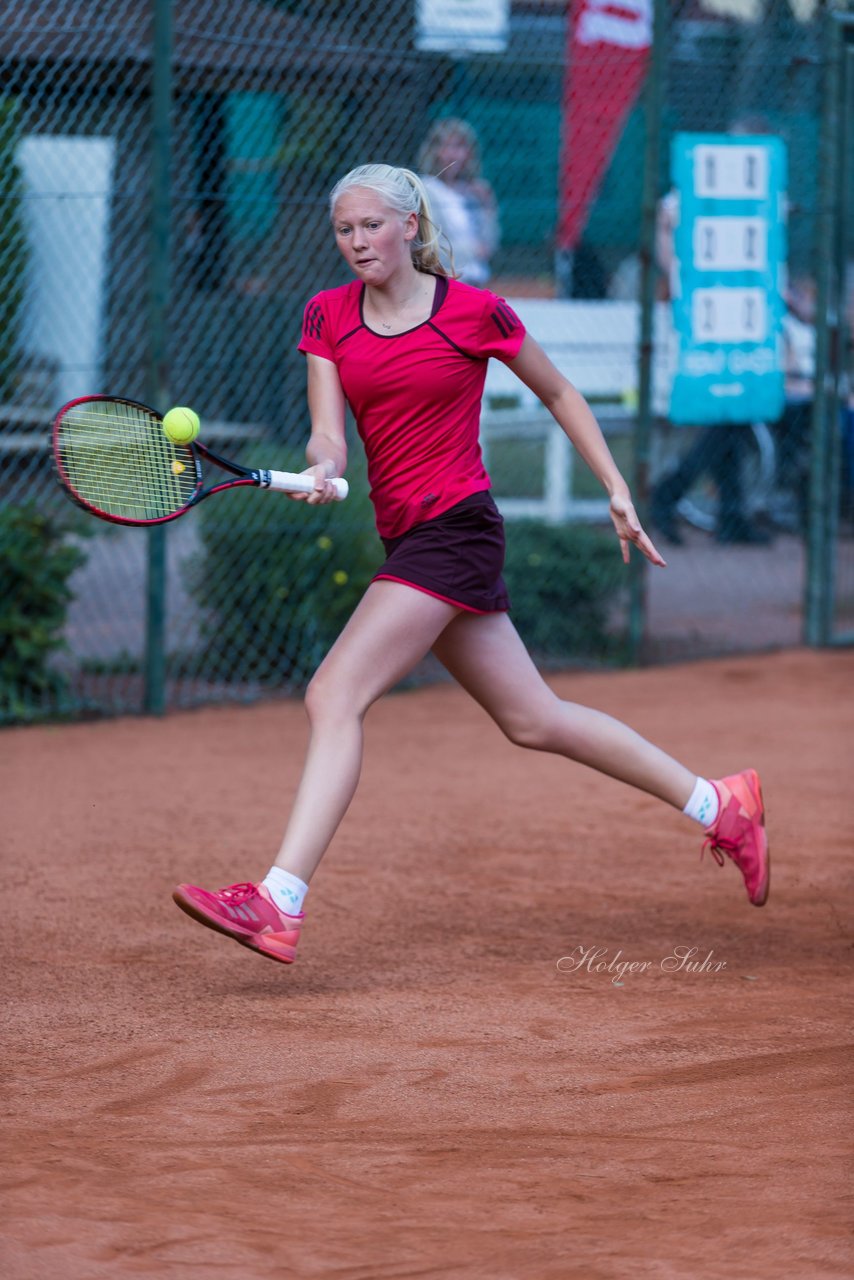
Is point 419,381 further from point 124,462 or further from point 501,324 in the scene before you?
point 124,462

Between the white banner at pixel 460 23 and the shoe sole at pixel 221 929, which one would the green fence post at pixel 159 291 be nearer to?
the white banner at pixel 460 23

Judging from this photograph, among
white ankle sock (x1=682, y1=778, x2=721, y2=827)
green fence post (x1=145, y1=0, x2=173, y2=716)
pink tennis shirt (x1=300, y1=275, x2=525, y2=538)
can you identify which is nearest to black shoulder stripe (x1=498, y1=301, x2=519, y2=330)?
pink tennis shirt (x1=300, y1=275, x2=525, y2=538)

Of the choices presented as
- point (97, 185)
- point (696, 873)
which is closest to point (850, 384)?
point (97, 185)

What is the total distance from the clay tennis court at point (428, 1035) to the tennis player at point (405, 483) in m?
0.41

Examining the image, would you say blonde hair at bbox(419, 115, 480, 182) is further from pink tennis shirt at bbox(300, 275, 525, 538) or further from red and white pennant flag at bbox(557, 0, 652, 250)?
pink tennis shirt at bbox(300, 275, 525, 538)

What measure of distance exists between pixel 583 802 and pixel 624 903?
1203mm

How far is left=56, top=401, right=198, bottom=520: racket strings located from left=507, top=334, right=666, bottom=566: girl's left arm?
0.81 meters

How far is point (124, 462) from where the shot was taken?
4.02 metres

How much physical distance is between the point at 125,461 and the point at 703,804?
1.65 meters

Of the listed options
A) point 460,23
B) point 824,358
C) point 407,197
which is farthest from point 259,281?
point 407,197

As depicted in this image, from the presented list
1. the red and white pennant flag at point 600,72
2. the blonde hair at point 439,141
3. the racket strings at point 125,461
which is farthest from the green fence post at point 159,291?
the racket strings at point 125,461

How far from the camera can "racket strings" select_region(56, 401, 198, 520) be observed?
3.98 metres

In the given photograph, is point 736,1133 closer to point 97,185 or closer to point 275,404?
point 97,185

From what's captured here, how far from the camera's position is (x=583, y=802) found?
19.6 feet
